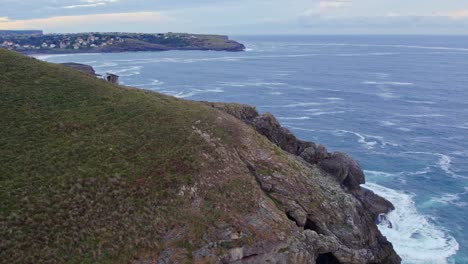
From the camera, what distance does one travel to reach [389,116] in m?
97.1

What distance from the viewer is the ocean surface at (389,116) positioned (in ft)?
173

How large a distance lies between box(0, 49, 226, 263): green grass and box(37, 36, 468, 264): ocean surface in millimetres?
26628

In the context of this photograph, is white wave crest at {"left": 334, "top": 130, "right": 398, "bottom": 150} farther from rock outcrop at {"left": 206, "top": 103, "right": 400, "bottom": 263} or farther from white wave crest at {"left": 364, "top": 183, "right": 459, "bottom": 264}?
rock outcrop at {"left": 206, "top": 103, "right": 400, "bottom": 263}

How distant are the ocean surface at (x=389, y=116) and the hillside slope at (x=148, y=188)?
12.9 metres

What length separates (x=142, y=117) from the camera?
40.0 metres

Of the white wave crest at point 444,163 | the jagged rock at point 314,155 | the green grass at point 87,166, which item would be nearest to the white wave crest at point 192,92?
the white wave crest at point 444,163

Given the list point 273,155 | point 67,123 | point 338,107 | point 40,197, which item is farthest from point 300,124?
point 40,197

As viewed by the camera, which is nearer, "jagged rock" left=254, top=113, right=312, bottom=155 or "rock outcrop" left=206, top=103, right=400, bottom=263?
"rock outcrop" left=206, top=103, right=400, bottom=263

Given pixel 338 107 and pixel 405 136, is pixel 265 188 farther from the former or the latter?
pixel 338 107

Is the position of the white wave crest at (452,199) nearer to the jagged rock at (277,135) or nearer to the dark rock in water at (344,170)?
the dark rock in water at (344,170)

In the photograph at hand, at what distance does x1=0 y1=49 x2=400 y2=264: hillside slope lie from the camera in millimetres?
28766

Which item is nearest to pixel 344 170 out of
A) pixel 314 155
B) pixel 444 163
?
pixel 314 155

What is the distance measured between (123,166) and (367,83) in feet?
387

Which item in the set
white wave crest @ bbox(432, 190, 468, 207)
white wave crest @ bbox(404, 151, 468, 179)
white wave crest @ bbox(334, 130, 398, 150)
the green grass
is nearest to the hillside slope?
the green grass
